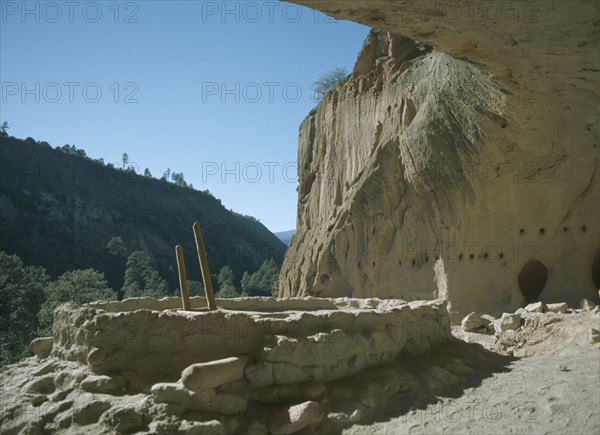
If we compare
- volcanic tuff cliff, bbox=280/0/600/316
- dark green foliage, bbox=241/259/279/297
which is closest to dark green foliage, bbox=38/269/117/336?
volcanic tuff cliff, bbox=280/0/600/316

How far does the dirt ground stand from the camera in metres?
4.21

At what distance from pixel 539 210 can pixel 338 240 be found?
6.79 meters

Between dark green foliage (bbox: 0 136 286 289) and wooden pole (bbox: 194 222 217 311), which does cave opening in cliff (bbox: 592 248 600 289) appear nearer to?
wooden pole (bbox: 194 222 217 311)

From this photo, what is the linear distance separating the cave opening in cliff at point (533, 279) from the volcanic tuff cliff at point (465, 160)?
0.02 m

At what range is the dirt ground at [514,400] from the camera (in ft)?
13.8

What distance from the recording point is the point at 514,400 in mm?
4605

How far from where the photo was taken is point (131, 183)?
64375 mm

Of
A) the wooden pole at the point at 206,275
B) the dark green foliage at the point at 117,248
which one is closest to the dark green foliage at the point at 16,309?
the wooden pole at the point at 206,275

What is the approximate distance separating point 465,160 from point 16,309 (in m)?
18.2

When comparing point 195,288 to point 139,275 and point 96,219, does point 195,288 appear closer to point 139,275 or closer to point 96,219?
point 139,275

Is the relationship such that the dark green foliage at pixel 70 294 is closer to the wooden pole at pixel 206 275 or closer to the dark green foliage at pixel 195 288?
the dark green foliage at pixel 195 288

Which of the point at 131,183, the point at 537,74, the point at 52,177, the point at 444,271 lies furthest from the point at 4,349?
the point at 131,183

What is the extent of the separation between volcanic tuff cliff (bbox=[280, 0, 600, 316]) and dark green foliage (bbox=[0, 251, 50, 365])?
10392 mm

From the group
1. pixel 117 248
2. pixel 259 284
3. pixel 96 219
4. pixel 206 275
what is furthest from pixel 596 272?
pixel 96 219
